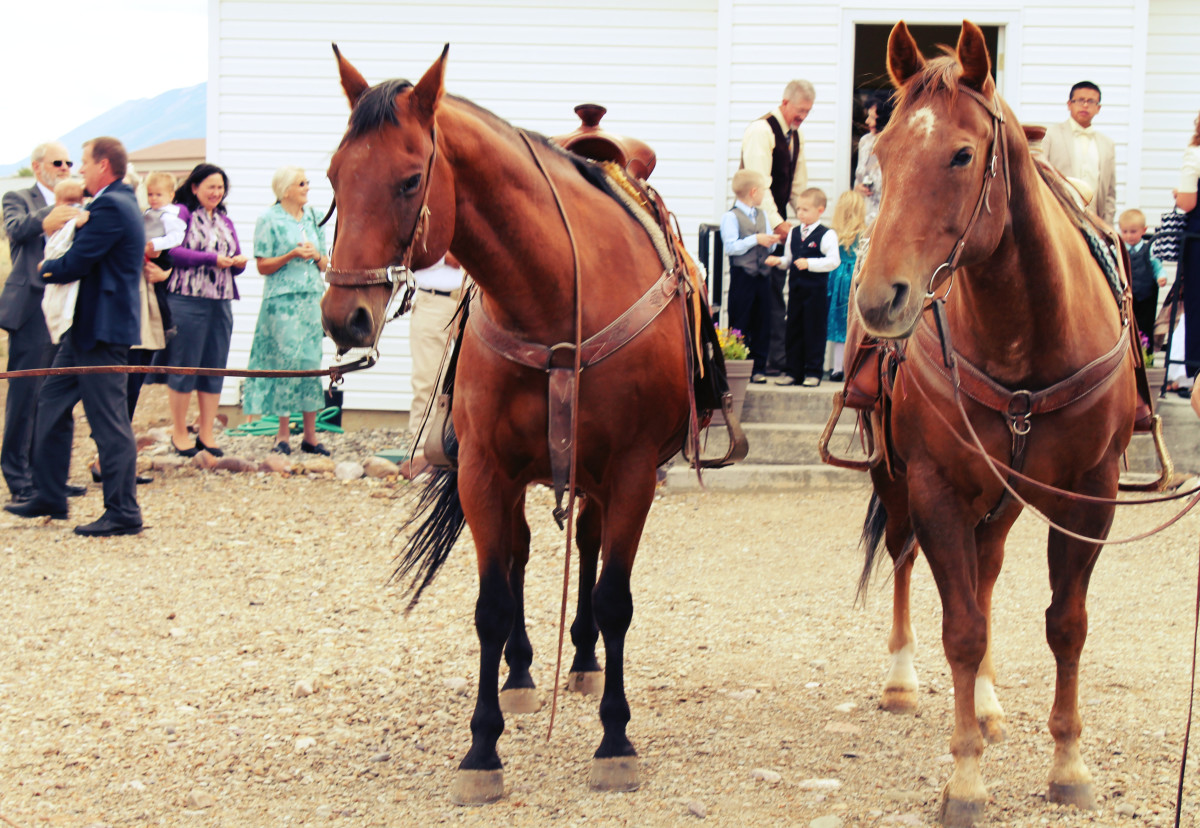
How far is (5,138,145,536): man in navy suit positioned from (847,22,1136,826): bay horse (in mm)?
4733

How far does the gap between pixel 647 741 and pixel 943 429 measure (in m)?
1.45

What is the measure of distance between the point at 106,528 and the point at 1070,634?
17.7 feet

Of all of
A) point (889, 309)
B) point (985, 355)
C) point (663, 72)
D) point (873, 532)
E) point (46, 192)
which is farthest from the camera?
point (663, 72)

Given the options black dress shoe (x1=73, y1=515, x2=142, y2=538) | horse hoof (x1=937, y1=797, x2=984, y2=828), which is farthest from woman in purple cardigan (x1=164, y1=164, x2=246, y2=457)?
horse hoof (x1=937, y1=797, x2=984, y2=828)

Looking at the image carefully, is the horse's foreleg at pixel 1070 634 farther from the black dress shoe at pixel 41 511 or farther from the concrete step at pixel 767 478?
the black dress shoe at pixel 41 511

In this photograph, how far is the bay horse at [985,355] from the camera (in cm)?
279

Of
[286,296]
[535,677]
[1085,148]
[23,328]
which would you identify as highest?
[1085,148]

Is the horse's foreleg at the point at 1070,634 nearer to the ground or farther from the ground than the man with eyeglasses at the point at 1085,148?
nearer to the ground

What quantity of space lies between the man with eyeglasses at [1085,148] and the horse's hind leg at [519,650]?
6.49 m

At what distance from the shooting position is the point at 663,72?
406 inches

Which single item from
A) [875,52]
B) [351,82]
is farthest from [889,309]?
[875,52]

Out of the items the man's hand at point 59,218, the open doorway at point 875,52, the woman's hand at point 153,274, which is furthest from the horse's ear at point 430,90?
the open doorway at point 875,52

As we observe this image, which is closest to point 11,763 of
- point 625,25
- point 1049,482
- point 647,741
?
point 647,741

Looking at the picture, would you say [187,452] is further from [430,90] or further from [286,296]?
[430,90]
